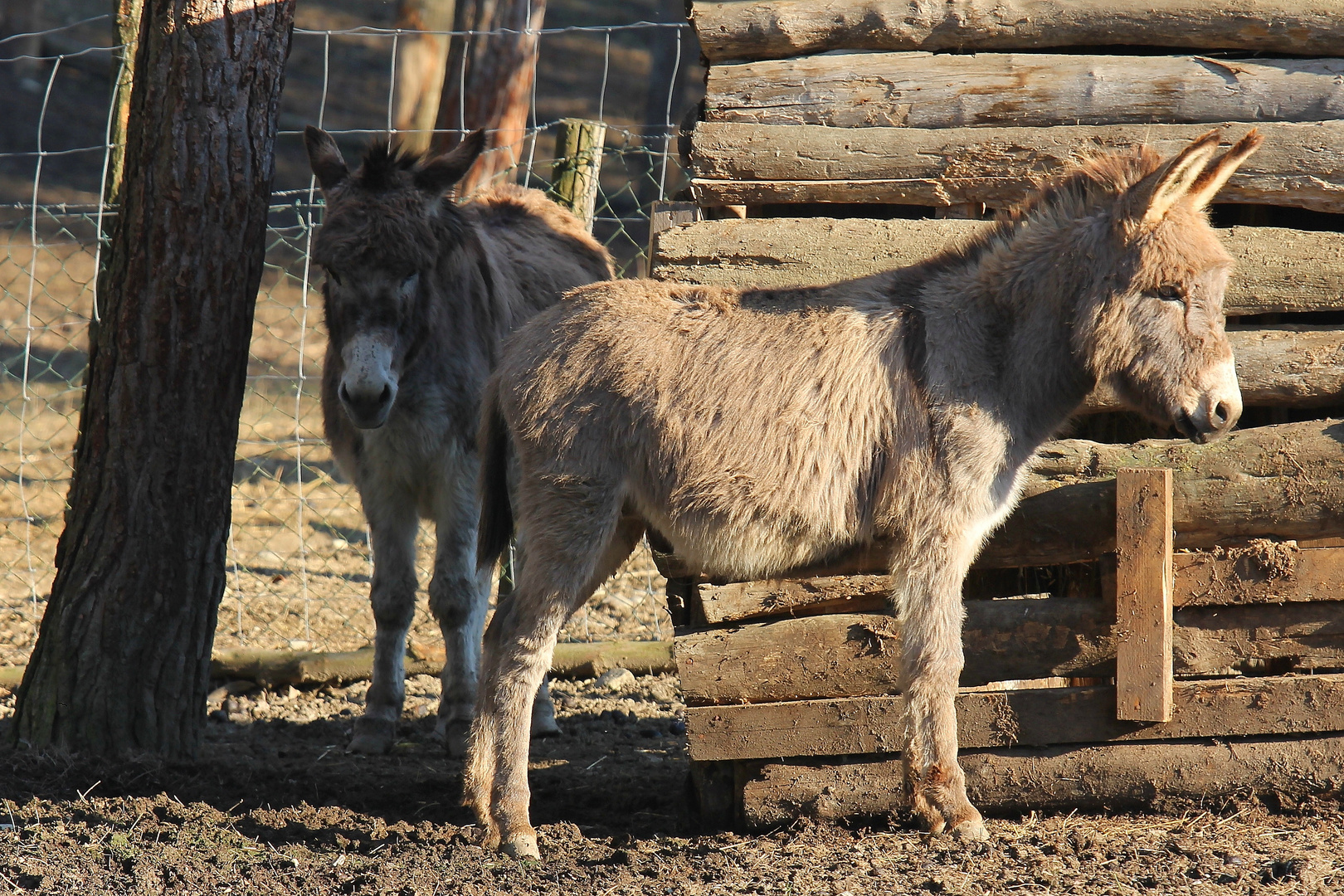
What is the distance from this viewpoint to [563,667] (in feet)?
19.4

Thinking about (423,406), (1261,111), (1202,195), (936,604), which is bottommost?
(936,604)

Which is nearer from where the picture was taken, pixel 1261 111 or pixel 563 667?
pixel 1261 111

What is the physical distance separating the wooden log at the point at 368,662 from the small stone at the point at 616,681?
4 centimetres

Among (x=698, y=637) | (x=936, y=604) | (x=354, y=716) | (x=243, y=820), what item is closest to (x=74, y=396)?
(x=354, y=716)

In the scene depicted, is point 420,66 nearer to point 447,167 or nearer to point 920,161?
point 447,167

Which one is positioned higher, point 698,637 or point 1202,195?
point 1202,195

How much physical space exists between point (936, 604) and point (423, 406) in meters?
2.27

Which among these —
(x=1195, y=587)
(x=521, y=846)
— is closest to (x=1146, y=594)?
(x=1195, y=587)

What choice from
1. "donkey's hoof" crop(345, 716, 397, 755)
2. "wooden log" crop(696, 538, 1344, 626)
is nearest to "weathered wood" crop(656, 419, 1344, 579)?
"wooden log" crop(696, 538, 1344, 626)

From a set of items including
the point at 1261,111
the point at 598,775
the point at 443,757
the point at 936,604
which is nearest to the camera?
the point at 936,604

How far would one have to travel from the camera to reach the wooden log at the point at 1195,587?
3.66 meters

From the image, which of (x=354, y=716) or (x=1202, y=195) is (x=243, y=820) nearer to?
(x=354, y=716)

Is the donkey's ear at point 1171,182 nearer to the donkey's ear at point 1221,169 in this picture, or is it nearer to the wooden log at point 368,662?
the donkey's ear at point 1221,169

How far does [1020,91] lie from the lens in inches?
159
